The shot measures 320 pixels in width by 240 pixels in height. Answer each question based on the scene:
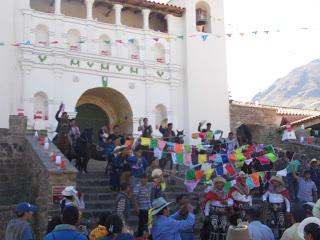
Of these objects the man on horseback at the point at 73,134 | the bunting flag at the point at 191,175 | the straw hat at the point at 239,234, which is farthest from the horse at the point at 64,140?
the straw hat at the point at 239,234

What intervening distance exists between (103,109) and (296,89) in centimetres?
8466

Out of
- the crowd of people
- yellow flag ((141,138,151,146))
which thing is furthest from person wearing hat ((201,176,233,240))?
yellow flag ((141,138,151,146))

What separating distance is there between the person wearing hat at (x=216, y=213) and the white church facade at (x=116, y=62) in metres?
8.83

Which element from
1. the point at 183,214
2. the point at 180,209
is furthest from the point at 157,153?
the point at 183,214

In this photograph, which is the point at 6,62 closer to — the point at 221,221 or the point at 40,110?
the point at 40,110

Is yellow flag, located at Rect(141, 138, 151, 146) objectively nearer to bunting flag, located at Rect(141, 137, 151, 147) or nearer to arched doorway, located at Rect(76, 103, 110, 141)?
bunting flag, located at Rect(141, 137, 151, 147)

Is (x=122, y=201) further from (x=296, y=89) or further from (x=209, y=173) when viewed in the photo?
(x=296, y=89)

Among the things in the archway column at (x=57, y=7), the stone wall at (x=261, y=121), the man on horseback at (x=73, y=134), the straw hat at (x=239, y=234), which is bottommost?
the straw hat at (x=239, y=234)

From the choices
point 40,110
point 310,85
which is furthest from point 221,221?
point 310,85

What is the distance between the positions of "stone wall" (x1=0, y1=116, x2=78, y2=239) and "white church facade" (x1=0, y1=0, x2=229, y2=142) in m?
2.73

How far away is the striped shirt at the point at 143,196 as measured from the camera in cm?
946

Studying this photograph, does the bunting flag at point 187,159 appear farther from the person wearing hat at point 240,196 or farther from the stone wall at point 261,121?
the stone wall at point 261,121

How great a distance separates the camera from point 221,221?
8695 mm

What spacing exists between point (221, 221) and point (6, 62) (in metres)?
10.3
